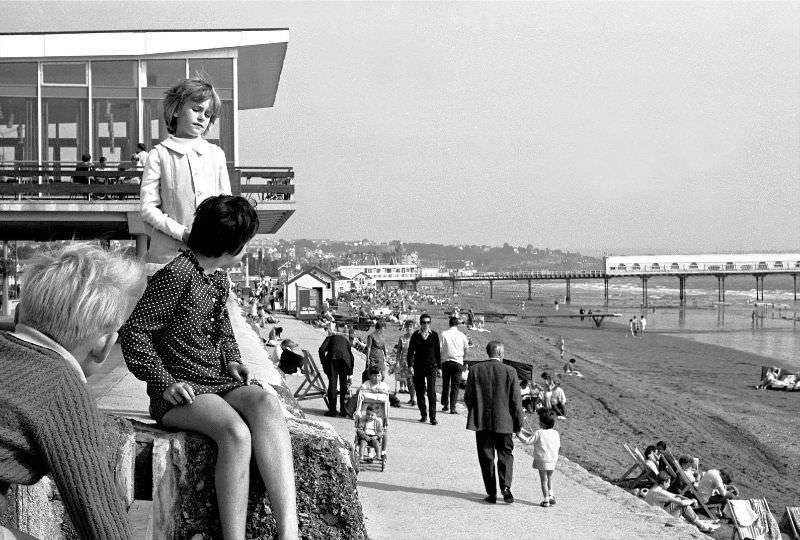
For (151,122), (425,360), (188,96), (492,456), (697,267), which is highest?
(151,122)

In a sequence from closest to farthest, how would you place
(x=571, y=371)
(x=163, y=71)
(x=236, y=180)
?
1. (x=236, y=180)
2. (x=163, y=71)
3. (x=571, y=371)

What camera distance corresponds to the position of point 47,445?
6.27 ft

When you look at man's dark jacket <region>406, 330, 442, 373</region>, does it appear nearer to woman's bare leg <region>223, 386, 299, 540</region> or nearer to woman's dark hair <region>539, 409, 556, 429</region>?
woman's dark hair <region>539, 409, 556, 429</region>

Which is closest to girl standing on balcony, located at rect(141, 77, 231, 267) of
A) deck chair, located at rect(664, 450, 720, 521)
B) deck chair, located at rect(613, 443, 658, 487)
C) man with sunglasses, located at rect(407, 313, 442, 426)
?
deck chair, located at rect(664, 450, 720, 521)

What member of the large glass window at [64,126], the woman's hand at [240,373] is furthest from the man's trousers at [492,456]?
the large glass window at [64,126]

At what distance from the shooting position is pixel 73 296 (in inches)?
82.5

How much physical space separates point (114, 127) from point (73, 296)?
1571 centimetres

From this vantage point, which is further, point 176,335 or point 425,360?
point 425,360

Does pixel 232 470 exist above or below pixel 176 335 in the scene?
below

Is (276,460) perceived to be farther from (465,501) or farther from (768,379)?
(768,379)

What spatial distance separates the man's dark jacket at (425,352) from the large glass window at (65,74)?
27.4ft

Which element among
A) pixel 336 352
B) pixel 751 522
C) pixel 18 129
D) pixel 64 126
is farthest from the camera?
pixel 64 126

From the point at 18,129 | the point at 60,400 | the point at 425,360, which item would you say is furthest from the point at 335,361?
the point at 60,400

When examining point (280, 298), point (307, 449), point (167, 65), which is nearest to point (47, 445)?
point (307, 449)
